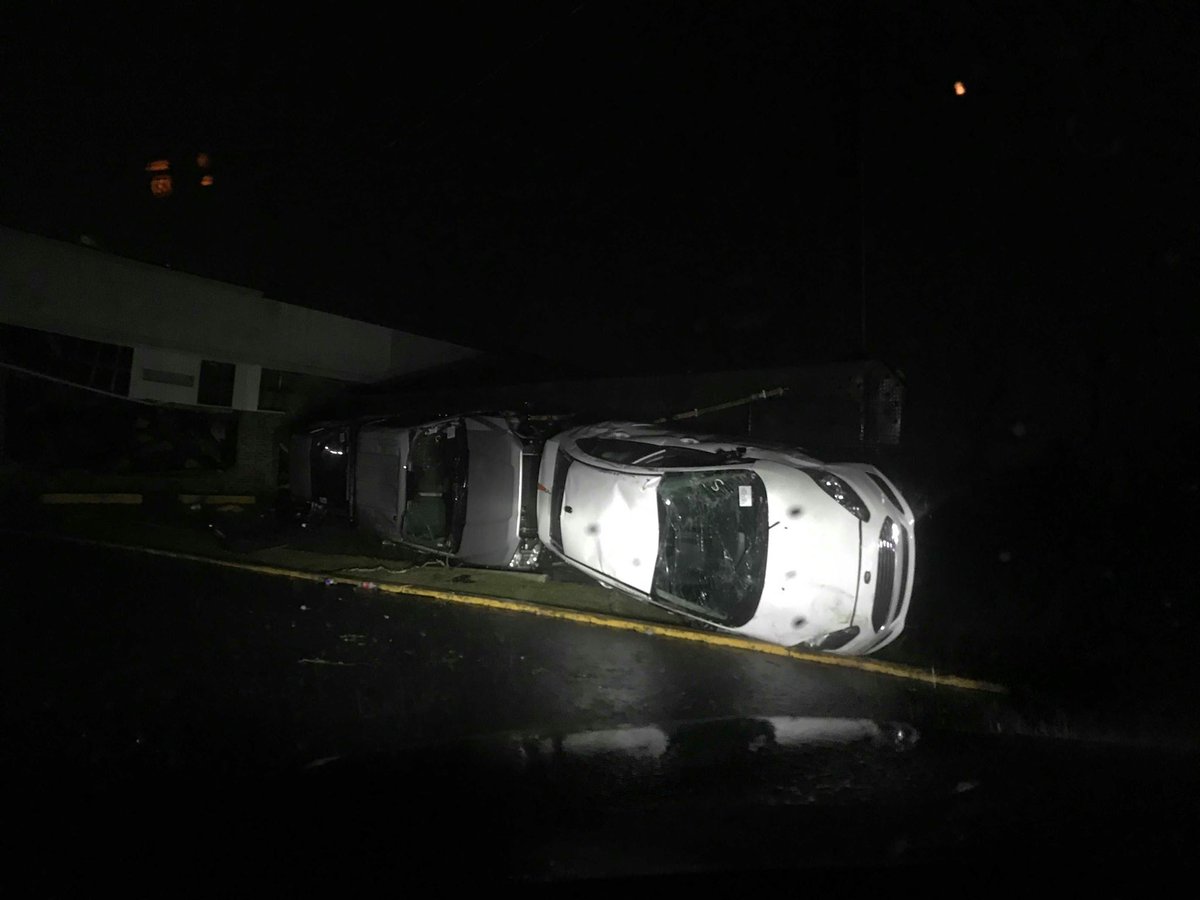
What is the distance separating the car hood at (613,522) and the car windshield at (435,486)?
1245 mm

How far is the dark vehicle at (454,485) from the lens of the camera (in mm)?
6238

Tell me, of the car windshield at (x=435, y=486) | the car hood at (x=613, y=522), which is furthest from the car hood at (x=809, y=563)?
the car windshield at (x=435, y=486)

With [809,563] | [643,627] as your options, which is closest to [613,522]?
[643,627]

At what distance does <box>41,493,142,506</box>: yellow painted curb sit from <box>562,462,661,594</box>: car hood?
643 cm

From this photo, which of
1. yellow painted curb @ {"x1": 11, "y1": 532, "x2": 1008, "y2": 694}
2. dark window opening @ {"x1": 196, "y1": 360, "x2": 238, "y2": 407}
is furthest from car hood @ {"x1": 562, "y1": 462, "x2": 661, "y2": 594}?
dark window opening @ {"x1": 196, "y1": 360, "x2": 238, "y2": 407}

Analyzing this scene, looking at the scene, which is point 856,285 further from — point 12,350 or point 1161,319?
point 12,350

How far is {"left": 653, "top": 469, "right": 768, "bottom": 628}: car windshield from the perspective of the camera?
4.83 metres

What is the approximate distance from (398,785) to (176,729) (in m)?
1.65

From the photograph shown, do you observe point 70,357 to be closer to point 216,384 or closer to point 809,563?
point 216,384

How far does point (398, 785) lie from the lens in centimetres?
346

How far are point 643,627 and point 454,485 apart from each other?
2256 mm

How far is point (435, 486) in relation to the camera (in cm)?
651

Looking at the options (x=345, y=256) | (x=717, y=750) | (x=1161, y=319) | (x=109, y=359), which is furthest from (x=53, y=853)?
(x=1161, y=319)

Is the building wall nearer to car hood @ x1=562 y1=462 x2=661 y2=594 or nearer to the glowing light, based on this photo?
the glowing light
